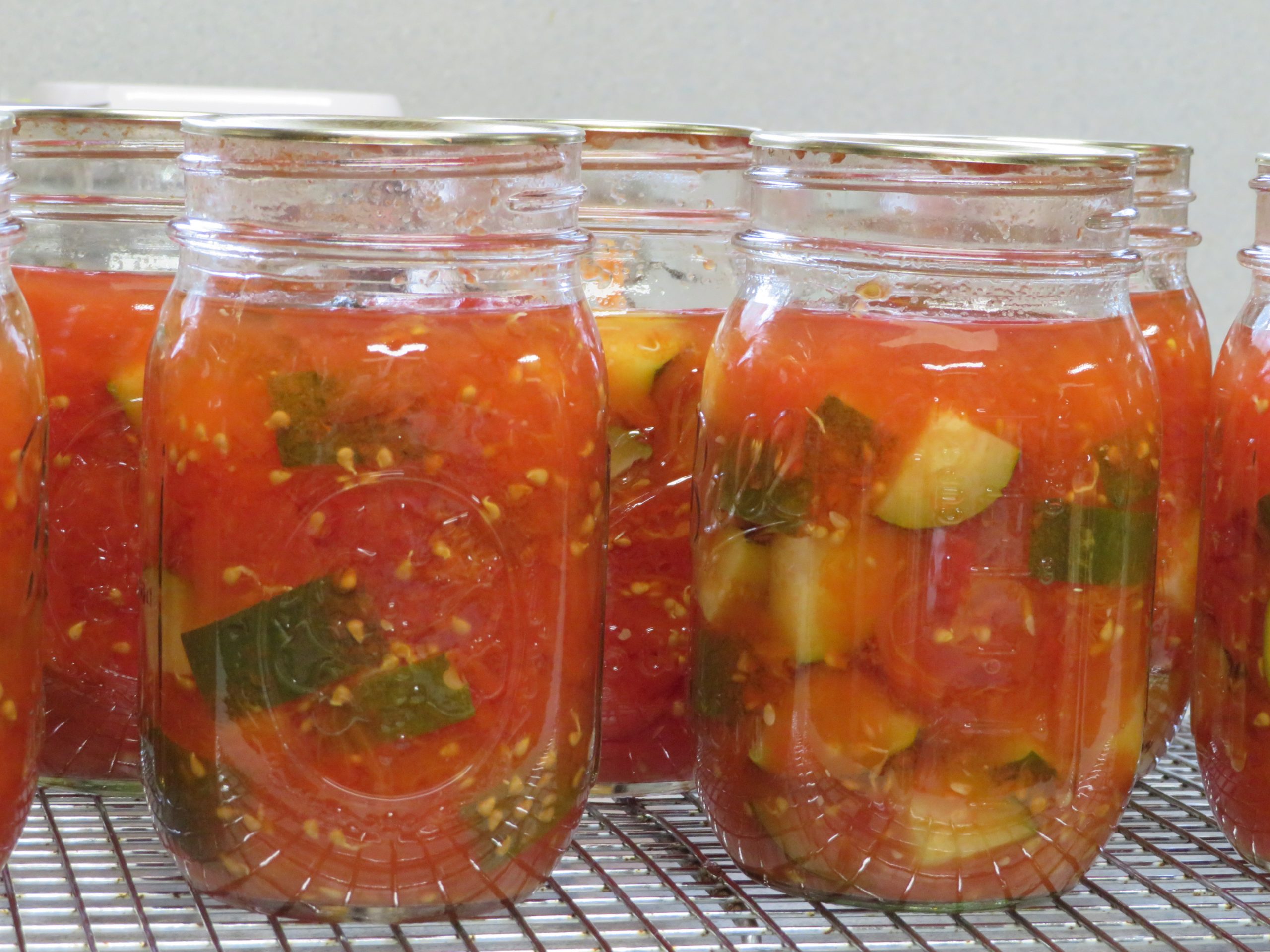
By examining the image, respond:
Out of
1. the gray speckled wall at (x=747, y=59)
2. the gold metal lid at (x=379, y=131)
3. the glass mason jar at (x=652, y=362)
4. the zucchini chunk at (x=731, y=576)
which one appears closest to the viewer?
the gold metal lid at (x=379, y=131)

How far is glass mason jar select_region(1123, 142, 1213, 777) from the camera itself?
908 millimetres

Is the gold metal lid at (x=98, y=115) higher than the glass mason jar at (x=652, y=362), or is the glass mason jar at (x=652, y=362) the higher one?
the gold metal lid at (x=98, y=115)

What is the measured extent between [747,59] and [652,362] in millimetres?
850

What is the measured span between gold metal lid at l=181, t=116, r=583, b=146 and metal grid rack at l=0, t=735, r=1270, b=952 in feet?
1.11

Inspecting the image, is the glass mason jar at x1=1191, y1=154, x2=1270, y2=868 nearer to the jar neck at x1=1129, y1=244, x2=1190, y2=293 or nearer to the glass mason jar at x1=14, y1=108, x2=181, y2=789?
the jar neck at x1=1129, y1=244, x2=1190, y2=293

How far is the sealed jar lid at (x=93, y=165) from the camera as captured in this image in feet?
2.67

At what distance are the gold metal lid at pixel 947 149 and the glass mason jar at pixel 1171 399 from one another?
6.2 inches

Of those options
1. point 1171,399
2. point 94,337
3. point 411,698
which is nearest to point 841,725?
point 411,698

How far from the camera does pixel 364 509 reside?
2.23ft

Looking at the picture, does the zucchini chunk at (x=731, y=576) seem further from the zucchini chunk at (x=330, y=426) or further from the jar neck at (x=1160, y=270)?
the jar neck at (x=1160, y=270)

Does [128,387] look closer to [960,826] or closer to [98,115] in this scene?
[98,115]

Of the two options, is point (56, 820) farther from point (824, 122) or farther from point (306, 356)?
point (824, 122)

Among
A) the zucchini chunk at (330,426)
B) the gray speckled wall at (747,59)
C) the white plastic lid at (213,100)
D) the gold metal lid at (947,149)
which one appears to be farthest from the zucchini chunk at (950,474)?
the gray speckled wall at (747,59)

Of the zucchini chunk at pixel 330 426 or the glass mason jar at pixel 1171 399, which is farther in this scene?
the glass mason jar at pixel 1171 399
